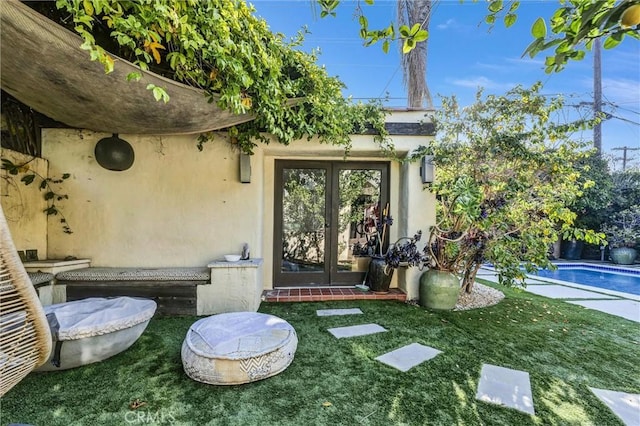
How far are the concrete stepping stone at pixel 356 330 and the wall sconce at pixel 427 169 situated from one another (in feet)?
7.37

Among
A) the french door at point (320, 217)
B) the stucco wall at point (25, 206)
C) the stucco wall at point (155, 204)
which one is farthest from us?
the french door at point (320, 217)

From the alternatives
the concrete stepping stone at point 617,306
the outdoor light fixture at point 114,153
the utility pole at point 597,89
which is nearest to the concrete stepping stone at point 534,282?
the concrete stepping stone at point 617,306

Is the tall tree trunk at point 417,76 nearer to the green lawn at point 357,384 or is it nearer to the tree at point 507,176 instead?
the tree at point 507,176

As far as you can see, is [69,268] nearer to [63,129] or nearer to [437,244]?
[63,129]

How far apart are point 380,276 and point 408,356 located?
1964 millimetres

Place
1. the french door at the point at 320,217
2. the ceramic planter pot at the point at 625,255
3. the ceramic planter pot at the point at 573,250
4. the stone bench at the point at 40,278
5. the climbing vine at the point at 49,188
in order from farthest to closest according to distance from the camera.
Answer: the ceramic planter pot at the point at 573,250, the ceramic planter pot at the point at 625,255, the french door at the point at 320,217, the climbing vine at the point at 49,188, the stone bench at the point at 40,278

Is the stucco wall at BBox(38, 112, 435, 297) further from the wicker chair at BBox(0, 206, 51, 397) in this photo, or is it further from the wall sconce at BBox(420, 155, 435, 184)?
the wicker chair at BBox(0, 206, 51, 397)

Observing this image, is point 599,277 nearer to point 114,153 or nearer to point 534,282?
point 534,282

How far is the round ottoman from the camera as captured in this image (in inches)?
85.1

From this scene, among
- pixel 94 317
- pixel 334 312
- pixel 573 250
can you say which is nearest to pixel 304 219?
pixel 334 312

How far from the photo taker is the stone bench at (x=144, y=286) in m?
3.67

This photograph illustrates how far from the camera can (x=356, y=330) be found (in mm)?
3314

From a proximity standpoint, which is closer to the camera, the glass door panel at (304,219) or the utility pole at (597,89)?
the glass door panel at (304,219)

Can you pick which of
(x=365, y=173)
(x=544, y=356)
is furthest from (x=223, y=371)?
(x=365, y=173)
